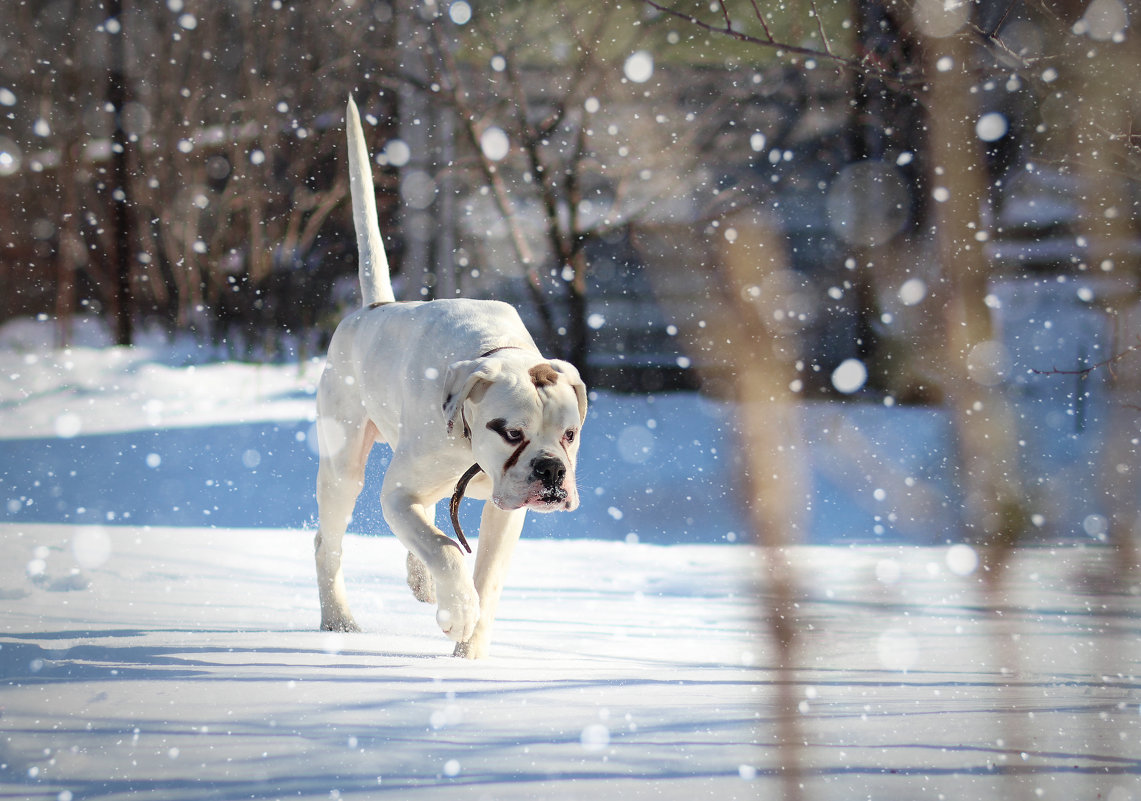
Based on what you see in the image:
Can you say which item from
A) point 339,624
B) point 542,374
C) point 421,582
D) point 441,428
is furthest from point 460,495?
point 339,624

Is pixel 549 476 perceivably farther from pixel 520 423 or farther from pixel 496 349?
pixel 496 349

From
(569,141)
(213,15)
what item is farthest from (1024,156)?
(213,15)

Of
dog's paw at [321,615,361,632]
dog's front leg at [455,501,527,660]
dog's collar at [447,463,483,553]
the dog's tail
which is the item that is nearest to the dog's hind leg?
dog's paw at [321,615,361,632]

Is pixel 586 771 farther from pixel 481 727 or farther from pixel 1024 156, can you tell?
pixel 1024 156

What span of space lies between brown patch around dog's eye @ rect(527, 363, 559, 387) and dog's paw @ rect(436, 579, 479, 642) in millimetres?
530

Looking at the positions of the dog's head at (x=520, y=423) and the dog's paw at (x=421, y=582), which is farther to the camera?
the dog's paw at (x=421, y=582)

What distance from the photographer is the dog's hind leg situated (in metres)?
2.55

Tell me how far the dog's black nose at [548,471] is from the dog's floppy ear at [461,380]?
23cm

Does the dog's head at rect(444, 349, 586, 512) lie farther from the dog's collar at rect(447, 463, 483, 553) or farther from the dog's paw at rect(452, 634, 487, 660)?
the dog's paw at rect(452, 634, 487, 660)

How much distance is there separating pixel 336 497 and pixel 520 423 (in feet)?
3.52

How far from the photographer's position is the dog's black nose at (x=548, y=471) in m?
1.77

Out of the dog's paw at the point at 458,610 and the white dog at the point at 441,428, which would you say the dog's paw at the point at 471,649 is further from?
the dog's paw at the point at 458,610

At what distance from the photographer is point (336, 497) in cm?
259

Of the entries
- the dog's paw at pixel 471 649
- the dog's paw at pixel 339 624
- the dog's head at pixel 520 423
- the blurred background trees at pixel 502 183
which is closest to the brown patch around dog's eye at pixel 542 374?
the dog's head at pixel 520 423
